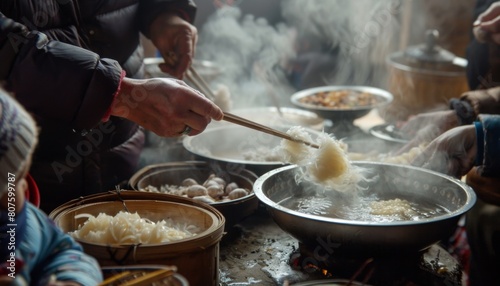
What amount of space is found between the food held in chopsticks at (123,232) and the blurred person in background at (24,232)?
1.14 ft

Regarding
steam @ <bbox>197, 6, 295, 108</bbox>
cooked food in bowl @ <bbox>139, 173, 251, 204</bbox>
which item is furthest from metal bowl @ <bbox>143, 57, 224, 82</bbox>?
cooked food in bowl @ <bbox>139, 173, 251, 204</bbox>

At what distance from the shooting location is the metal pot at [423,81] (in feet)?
19.6

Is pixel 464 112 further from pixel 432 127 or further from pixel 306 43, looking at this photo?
pixel 306 43

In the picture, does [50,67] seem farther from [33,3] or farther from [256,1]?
[256,1]

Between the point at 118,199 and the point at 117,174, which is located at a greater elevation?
the point at 118,199

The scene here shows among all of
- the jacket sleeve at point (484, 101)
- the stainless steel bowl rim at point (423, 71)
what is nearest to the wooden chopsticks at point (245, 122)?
the jacket sleeve at point (484, 101)

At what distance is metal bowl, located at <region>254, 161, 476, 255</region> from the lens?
2.51 m

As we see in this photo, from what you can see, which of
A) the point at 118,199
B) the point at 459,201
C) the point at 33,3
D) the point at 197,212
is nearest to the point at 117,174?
the point at 118,199

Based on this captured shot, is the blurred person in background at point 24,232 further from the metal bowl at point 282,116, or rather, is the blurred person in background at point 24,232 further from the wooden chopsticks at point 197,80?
the metal bowl at point 282,116

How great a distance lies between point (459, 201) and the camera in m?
3.04

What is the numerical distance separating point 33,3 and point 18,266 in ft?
5.04

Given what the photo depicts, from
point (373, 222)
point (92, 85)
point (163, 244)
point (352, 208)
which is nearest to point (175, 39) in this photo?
point (92, 85)

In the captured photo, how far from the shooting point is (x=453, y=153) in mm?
3453

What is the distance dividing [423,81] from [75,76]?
14.7 ft
